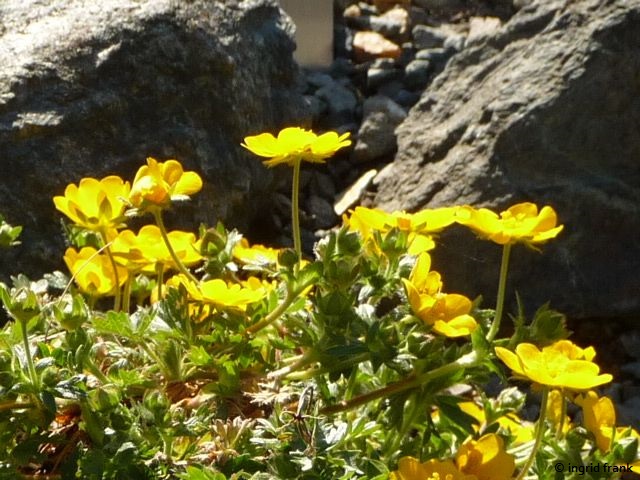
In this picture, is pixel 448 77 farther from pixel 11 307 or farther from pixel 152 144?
pixel 11 307

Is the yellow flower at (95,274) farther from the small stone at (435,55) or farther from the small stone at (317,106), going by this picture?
the small stone at (435,55)

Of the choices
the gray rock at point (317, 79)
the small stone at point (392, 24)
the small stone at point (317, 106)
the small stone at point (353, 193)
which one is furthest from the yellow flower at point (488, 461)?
the small stone at point (392, 24)

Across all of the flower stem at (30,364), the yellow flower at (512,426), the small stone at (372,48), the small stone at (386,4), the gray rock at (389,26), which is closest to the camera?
the flower stem at (30,364)

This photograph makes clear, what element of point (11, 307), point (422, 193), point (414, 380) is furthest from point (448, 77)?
point (11, 307)

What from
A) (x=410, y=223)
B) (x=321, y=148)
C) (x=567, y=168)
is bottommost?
(x=567, y=168)

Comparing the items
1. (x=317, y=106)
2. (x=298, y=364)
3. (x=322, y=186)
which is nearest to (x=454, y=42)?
(x=317, y=106)

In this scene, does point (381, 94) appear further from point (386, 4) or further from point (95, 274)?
point (95, 274)
